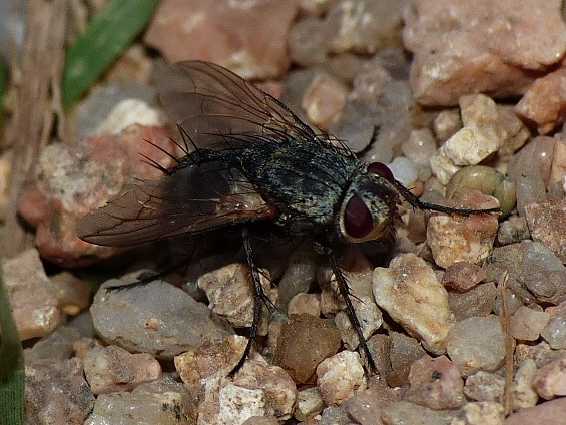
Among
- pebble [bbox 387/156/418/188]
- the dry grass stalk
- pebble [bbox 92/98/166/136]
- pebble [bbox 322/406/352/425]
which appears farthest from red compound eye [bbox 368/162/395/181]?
the dry grass stalk

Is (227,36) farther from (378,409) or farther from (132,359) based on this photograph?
(378,409)

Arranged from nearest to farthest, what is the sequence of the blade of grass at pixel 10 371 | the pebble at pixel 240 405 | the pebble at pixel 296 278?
the pebble at pixel 240 405 → the blade of grass at pixel 10 371 → the pebble at pixel 296 278

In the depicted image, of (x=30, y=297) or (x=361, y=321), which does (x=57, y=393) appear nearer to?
(x=30, y=297)

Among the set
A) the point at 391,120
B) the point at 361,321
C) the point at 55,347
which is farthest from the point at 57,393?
the point at 391,120

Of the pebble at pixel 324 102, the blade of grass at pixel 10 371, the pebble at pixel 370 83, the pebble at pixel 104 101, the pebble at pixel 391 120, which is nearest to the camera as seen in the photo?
the blade of grass at pixel 10 371

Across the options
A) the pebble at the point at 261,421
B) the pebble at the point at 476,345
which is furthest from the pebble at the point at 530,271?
the pebble at the point at 261,421

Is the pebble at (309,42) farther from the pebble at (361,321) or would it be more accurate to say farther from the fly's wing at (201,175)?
the pebble at (361,321)

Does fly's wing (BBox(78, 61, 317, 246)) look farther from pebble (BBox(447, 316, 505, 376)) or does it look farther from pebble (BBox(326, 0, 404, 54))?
pebble (BBox(447, 316, 505, 376))

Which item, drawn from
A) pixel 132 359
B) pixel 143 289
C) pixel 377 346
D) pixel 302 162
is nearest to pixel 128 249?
pixel 143 289
